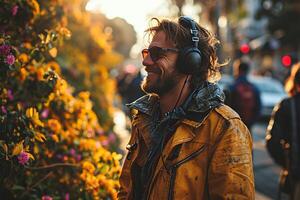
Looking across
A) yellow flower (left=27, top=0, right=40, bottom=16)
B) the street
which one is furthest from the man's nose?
the street

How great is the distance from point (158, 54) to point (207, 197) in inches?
30.1

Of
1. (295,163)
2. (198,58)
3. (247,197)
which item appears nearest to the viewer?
(247,197)

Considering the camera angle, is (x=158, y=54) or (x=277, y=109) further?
(x=277, y=109)

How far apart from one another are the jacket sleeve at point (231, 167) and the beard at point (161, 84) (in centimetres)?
40

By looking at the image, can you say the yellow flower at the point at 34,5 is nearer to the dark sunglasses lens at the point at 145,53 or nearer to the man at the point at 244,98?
the dark sunglasses lens at the point at 145,53

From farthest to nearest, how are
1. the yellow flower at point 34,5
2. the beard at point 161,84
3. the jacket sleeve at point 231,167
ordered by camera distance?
1. the yellow flower at point 34,5
2. the beard at point 161,84
3. the jacket sleeve at point 231,167

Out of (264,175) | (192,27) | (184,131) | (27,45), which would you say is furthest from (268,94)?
(184,131)

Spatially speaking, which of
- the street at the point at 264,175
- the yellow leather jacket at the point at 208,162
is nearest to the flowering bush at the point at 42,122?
the yellow leather jacket at the point at 208,162

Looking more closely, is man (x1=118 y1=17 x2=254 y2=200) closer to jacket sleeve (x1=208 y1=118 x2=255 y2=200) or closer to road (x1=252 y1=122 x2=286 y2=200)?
jacket sleeve (x1=208 y1=118 x2=255 y2=200)

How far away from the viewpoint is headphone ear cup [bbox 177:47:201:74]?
114 inches

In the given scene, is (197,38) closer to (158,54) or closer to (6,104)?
(158,54)

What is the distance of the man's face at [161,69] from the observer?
9.75 ft

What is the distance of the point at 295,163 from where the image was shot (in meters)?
5.08

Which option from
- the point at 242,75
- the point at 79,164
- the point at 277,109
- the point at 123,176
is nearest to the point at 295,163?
the point at 277,109
